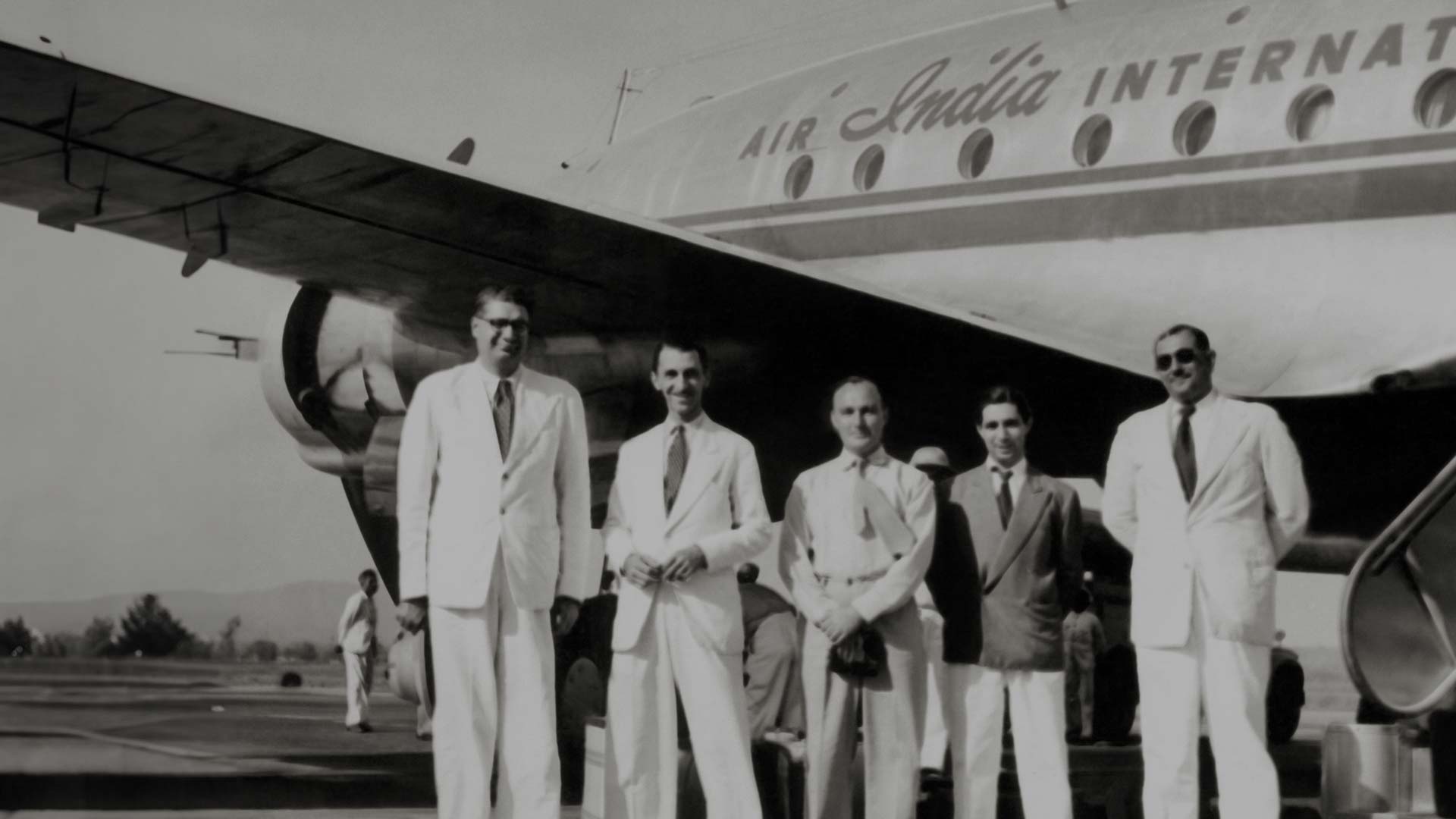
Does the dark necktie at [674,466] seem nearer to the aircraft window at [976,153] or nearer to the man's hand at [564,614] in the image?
the man's hand at [564,614]

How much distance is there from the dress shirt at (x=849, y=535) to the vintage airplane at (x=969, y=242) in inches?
79.4

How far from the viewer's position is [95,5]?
8406mm

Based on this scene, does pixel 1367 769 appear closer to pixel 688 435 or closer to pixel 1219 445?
pixel 1219 445

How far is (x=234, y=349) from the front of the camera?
10.2 metres

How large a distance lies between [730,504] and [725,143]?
7.37 meters

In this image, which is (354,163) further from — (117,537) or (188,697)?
(188,697)

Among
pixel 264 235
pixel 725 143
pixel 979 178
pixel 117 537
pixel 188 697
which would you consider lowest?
pixel 188 697

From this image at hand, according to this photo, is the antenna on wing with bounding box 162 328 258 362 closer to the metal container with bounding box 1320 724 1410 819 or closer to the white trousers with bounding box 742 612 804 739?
the white trousers with bounding box 742 612 804 739

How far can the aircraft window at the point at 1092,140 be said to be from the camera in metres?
9.80

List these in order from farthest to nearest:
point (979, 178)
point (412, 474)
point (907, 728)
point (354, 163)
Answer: point (979, 178) → point (354, 163) → point (907, 728) → point (412, 474)

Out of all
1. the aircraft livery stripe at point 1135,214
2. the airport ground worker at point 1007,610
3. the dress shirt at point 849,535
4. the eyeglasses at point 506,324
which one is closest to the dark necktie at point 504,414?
the eyeglasses at point 506,324

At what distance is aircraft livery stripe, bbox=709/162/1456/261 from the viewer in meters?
8.21

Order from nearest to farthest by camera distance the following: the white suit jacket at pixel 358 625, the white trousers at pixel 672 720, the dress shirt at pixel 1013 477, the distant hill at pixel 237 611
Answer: the white trousers at pixel 672 720, the dress shirt at pixel 1013 477, the distant hill at pixel 237 611, the white suit jacket at pixel 358 625

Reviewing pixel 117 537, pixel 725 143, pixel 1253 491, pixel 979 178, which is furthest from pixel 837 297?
pixel 725 143
